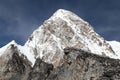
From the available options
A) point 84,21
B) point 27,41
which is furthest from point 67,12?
point 27,41

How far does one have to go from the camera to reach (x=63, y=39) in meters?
155

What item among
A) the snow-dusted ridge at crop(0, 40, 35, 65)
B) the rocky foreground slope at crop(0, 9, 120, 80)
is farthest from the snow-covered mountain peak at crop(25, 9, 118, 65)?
the snow-dusted ridge at crop(0, 40, 35, 65)

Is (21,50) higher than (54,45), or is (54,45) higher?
(54,45)

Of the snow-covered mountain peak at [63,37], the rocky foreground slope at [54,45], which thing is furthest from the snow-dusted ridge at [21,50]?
the snow-covered mountain peak at [63,37]

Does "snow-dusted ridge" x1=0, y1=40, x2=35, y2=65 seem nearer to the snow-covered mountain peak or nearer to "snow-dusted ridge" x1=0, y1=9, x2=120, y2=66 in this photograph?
"snow-dusted ridge" x1=0, y1=9, x2=120, y2=66

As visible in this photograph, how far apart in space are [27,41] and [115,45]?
105ft

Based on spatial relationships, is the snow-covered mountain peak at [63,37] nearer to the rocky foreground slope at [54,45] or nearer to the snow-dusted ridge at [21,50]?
the rocky foreground slope at [54,45]

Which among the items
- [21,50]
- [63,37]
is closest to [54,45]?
[63,37]

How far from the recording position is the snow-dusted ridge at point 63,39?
149375mm

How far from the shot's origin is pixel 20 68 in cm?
12038

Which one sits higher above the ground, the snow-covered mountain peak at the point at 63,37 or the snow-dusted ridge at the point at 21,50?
the snow-covered mountain peak at the point at 63,37

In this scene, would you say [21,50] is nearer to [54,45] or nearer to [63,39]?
[54,45]

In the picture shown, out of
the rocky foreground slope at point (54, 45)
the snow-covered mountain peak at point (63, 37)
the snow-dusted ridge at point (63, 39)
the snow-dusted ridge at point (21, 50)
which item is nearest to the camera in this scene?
the rocky foreground slope at point (54, 45)

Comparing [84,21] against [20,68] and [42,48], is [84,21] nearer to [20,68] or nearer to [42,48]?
[42,48]
